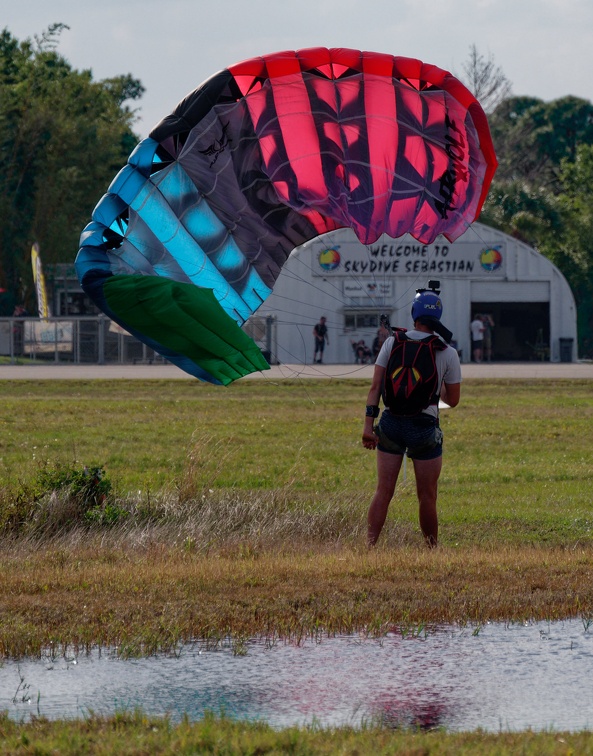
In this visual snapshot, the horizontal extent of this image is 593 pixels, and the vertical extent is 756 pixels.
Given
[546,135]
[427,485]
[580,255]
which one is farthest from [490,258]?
[546,135]

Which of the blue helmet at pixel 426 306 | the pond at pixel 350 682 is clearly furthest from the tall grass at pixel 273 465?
the pond at pixel 350 682

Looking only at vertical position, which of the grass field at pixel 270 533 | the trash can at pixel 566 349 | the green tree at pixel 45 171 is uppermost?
the green tree at pixel 45 171

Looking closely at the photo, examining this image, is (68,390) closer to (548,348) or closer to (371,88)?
(371,88)

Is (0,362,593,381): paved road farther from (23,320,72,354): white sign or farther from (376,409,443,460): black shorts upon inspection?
(376,409,443,460): black shorts

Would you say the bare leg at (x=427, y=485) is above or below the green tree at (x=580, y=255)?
below

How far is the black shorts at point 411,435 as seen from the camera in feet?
30.9

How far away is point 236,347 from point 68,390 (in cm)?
2130

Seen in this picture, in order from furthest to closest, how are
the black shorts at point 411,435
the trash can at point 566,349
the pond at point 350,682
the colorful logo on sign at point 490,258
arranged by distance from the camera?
1. the trash can at point 566,349
2. the colorful logo on sign at point 490,258
3. the black shorts at point 411,435
4. the pond at point 350,682

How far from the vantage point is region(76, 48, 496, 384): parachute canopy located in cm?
972

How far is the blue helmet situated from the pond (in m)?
3.10

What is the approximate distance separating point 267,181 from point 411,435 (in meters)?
3.02

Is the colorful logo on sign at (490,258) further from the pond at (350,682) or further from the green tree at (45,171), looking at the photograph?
the pond at (350,682)

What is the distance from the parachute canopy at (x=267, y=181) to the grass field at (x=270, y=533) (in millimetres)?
1845

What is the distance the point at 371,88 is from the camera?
36.2 ft
